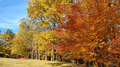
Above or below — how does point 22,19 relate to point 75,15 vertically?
above

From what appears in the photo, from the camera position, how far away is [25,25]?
31.0 meters

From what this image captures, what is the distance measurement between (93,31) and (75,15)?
1480mm

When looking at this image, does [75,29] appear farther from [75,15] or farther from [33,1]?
[33,1]

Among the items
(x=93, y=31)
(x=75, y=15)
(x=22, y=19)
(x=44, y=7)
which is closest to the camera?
(x=93, y=31)

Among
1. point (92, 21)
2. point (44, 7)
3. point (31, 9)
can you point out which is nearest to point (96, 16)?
point (92, 21)

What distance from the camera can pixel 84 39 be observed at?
18.6 feet

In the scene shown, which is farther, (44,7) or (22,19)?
(22,19)

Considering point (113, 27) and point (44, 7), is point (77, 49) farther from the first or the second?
point (44, 7)

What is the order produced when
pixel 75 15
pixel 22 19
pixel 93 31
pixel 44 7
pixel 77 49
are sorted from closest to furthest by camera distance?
1. pixel 93 31
2. pixel 75 15
3. pixel 77 49
4. pixel 44 7
5. pixel 22 19

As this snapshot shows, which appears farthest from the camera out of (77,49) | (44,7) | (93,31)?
(44,7)

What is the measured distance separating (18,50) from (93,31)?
32.3m

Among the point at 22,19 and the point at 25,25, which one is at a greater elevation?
the point at 22,19

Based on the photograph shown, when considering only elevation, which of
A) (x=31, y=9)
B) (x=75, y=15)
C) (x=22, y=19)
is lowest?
(x=75, y=15)

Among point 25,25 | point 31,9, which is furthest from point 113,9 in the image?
point 25,25
